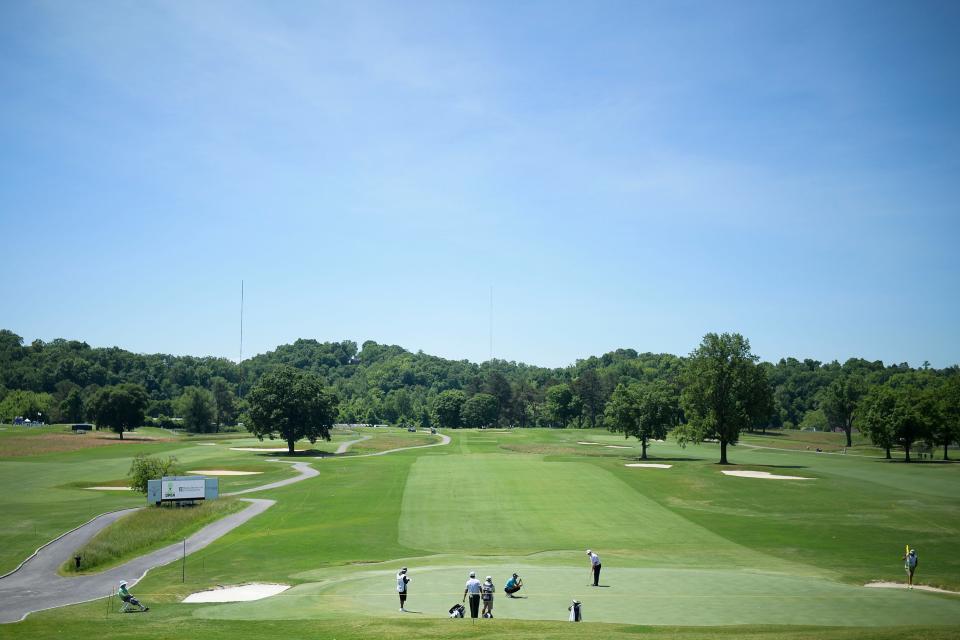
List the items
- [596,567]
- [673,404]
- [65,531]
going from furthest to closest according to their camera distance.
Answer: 1. [673,404]
2. [65,531]
3. [596,567]

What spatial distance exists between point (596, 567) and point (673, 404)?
69352 mm

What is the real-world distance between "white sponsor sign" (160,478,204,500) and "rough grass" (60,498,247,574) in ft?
4.14

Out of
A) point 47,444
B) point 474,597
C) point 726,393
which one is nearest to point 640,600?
point 474,597

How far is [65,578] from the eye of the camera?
40.4 meters

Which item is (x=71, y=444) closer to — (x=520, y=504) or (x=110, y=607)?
(x=520, y=504)

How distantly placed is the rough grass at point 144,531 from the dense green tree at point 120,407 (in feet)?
312

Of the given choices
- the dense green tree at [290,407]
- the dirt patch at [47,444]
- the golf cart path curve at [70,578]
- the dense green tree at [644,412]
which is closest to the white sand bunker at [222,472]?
the dense green tree at [290,407]

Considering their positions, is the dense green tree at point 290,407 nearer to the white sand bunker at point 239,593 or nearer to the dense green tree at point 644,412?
the dense green tree at point 644,412

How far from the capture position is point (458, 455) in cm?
10781

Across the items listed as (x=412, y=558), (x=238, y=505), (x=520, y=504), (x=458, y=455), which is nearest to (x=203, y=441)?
(x=458, y=455)

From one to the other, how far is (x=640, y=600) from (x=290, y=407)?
9206 cm

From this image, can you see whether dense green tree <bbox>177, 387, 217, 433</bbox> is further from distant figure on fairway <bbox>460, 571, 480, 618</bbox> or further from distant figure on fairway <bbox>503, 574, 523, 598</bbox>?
distant figure on fairway <bbox>460, 571, 480, 618</bbox>

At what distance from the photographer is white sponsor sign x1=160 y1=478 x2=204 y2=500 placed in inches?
2586

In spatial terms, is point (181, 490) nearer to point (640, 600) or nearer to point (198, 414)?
point (640, 600)
